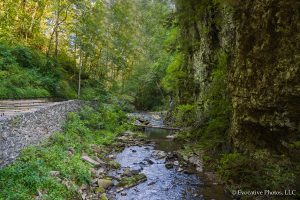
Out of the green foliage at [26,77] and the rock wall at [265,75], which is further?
the green foliage at [26,77]

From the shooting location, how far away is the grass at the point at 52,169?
717cm

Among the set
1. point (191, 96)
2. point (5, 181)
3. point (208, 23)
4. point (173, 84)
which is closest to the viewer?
point (5, 181)

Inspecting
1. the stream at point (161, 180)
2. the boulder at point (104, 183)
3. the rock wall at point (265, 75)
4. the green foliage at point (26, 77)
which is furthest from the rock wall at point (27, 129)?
the rock wall at point (265, 75)

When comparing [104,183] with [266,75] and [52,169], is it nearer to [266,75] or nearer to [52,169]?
[52,169]

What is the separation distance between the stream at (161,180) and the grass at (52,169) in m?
1.55

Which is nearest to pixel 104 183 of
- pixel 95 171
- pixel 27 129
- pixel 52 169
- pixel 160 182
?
pixel 95 171

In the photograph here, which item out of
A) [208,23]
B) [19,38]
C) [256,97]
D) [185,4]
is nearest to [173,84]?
[208,23]

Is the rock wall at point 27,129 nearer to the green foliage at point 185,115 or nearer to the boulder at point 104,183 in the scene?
the boulder at point 104,183

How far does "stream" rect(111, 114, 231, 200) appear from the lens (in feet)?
30.3

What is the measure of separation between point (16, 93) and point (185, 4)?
1079 centimetres

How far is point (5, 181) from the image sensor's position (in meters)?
7.00

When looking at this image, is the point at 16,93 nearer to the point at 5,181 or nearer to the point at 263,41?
the point at 5,181

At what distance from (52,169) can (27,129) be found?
1841 millimetres

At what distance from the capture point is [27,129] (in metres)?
9.75
